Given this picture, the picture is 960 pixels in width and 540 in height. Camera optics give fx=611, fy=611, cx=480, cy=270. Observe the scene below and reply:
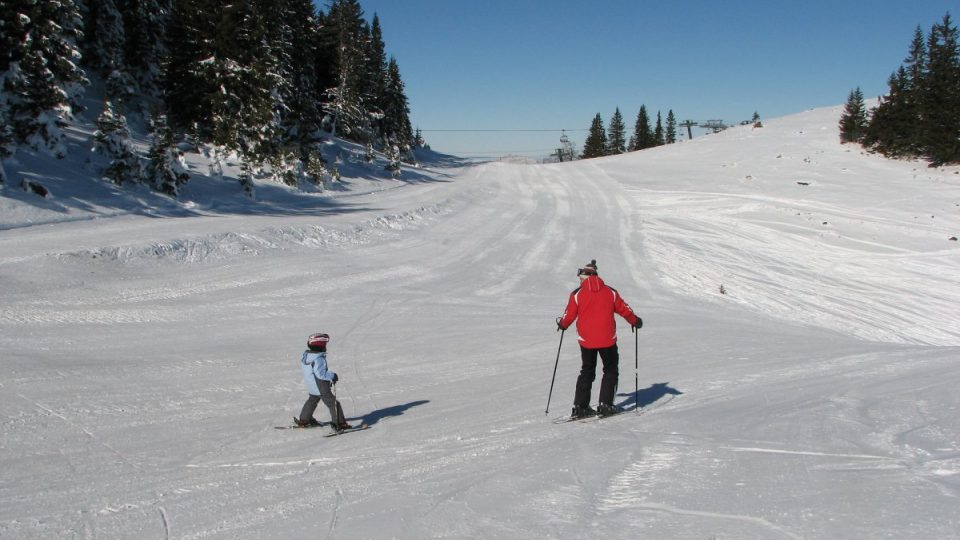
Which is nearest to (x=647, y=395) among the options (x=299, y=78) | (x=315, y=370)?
(x=315, y=370)

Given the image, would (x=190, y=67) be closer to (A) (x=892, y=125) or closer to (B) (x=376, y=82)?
(B) (x=376, y=82)

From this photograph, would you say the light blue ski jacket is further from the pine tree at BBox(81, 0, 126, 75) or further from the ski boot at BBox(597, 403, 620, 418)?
the pine tree at BBox(81, 0, 126, 75)

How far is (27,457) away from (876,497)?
7035mm

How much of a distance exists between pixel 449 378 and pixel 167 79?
2613cm

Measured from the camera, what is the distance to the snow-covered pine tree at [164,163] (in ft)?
66.0

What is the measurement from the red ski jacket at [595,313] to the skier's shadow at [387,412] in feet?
7.89

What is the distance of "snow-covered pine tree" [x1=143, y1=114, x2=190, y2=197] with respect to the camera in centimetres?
2012

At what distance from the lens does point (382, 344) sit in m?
11.7

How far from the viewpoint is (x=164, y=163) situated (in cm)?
2031

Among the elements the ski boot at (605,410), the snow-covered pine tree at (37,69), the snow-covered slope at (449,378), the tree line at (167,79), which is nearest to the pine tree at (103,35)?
the tree line at (167,79)

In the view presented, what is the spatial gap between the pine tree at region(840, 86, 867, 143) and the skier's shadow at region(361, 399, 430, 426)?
60825mm

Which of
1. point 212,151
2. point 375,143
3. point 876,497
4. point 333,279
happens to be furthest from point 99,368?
point 375,143

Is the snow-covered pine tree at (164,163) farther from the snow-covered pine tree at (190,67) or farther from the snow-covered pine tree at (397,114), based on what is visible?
the snow-covered pine tree at (397,114)

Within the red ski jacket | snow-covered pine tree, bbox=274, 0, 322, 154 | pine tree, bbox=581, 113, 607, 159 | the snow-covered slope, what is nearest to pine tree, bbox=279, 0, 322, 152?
snow-covered pine tree, bbox=274, 0, 322, 154
